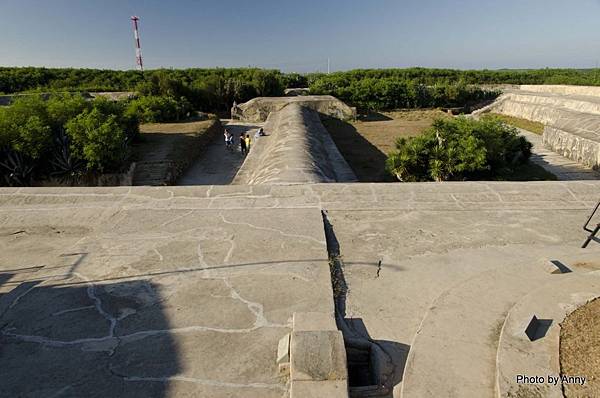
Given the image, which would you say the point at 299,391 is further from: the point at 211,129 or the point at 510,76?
the point at 510,76

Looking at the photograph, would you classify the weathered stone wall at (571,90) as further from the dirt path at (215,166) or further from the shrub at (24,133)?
the shrub at (24,133)

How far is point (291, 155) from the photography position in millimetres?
9023

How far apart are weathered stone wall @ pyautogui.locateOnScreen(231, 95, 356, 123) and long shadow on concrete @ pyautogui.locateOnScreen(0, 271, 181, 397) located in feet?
62.0

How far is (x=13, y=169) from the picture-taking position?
973cm

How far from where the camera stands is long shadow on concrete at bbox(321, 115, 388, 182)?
11.0 meters

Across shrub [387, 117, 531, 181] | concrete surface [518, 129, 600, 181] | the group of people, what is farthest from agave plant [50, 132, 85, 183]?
concrete surface [518, 129, 600, 181]

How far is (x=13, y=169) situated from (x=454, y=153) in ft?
35.3

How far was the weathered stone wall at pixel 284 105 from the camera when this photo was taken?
69.3 feet

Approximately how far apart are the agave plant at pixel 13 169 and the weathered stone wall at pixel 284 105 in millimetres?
12630

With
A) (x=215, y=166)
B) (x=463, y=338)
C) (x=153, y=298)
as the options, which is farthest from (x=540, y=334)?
(x=215, y=166)

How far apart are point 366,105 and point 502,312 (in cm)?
2388

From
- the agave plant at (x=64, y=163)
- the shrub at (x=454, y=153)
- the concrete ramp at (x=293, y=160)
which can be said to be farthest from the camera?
the agave plant at (x=64, y=163)

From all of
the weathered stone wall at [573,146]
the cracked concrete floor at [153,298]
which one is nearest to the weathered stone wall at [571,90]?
the weathered stone wall at [573,146]

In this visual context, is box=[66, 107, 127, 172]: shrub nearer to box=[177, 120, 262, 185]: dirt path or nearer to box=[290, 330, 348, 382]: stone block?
box=[177, 120, 262, 185]: dirt path
